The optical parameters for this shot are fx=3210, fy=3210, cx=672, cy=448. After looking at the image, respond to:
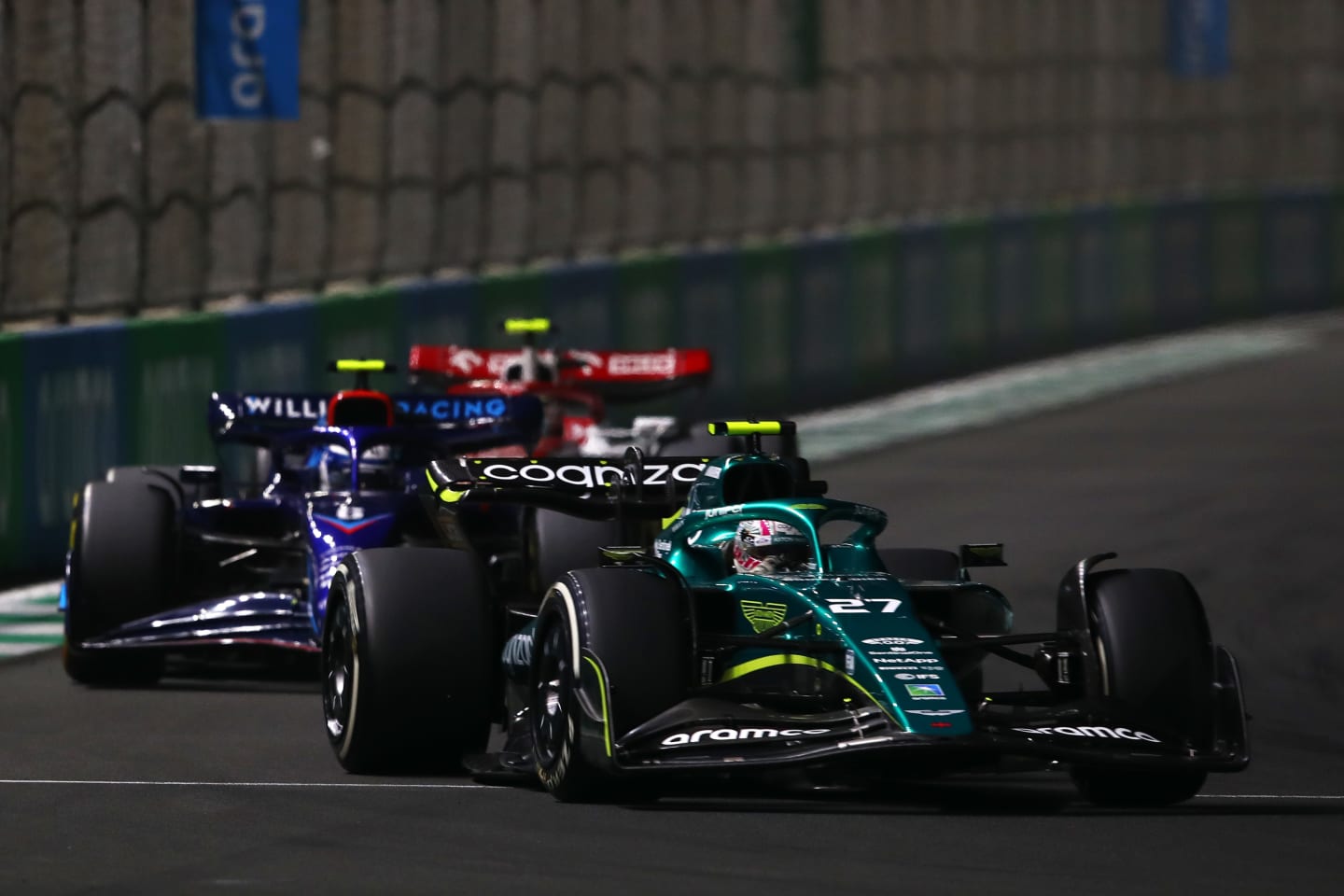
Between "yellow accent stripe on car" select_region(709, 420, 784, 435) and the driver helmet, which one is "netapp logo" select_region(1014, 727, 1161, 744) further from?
"yellow accent stripe on car" select_region(709, 420, 784, 435)

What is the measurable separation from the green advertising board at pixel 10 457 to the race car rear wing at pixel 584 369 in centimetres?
239

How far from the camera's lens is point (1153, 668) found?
9.66 metres

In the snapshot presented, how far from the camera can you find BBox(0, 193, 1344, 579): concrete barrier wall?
1675 cm

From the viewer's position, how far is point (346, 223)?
21.9 m

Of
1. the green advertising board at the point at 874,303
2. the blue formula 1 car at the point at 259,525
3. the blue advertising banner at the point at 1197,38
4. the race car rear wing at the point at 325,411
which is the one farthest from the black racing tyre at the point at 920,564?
the blue advertising banner at the point at 1197,38

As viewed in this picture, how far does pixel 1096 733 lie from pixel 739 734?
3.48ft

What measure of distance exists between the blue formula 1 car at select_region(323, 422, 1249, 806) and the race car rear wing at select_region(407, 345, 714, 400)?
6.88 meters

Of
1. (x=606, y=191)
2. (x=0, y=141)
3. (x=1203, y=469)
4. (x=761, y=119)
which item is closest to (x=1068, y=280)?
(x=761, y=119)

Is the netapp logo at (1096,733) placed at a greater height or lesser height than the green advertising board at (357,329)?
lesser

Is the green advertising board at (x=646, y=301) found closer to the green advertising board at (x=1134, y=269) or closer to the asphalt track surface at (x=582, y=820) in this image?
the asphalt track surface at (x=582, y=820)

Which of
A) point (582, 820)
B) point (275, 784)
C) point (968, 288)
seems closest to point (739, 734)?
point (582, 820)

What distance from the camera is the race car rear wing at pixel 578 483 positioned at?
11.5 meters

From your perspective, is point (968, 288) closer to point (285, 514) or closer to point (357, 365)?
point (357, 365)

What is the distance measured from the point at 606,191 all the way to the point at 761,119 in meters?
3.15
